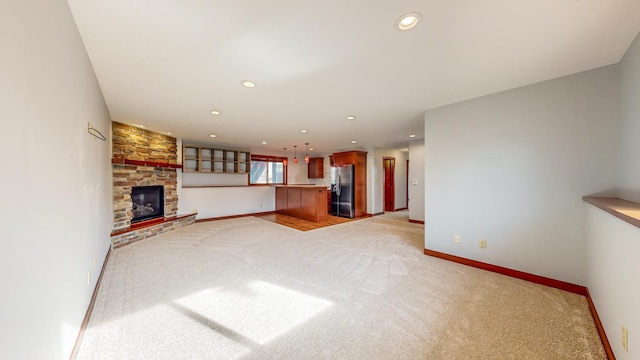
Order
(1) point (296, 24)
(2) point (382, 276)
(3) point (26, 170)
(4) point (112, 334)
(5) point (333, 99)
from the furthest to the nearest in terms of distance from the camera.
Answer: (5) point (333, 99) → (2) point (382, 276) → (4) point (112, 334) → (1) point (296, 24) → (3) point (26, 170)

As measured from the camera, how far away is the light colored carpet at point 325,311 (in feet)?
5.14

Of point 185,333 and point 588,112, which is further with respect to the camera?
point 588,112

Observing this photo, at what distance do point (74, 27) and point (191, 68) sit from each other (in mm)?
759

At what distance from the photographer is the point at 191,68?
6.92 ft

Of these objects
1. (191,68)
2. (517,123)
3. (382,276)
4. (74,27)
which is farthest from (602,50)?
(74,27)

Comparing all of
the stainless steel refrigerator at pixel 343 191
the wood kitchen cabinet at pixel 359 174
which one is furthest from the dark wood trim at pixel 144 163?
the wood kitchen cabinet at pixel 359 174

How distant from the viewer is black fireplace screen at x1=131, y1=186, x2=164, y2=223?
4629 mm

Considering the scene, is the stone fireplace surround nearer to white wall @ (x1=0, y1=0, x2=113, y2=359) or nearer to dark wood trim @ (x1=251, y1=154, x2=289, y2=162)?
dark wood trim @ (x1=251, y1=154, x2=289, y2=162)

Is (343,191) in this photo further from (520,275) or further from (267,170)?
(520,275)

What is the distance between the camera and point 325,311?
6.57 feet

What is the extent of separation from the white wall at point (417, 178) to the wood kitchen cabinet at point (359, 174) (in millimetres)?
1498

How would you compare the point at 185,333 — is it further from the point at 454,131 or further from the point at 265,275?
the point at 454,131

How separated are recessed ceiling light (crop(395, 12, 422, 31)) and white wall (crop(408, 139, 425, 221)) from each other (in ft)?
16.2

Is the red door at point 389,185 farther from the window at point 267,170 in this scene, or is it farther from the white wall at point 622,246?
the white wall at point 622,246
